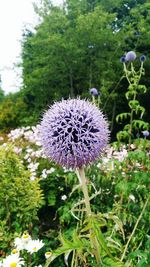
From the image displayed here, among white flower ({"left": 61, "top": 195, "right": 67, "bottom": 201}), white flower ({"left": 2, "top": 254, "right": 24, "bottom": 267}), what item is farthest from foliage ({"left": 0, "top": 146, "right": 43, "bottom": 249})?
white flower ({"left": 2, "top": 254, "right": 24, "bottom": 267})

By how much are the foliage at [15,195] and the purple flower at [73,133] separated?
1531 mm

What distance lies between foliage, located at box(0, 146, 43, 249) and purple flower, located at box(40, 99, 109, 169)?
1531 millimetres

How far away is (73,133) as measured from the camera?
2.34 m

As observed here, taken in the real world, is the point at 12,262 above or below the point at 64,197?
below

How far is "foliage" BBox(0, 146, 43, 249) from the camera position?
381 centimetres

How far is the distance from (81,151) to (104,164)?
8.81 feet

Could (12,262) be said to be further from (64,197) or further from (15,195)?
(64,197)

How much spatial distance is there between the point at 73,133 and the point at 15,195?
169 cm

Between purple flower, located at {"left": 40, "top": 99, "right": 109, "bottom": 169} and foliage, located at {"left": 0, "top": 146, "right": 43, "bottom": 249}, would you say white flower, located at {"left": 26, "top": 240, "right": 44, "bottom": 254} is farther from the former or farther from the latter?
foliage, located at {"left": 0, "top": 146, "right": 43, "bottom": 249}

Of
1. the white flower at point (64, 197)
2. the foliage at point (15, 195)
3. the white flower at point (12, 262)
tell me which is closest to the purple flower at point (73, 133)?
the white flower at point (12, 262)

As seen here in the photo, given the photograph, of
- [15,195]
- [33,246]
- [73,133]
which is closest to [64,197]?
[15,195]

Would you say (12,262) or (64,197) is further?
(64,197)

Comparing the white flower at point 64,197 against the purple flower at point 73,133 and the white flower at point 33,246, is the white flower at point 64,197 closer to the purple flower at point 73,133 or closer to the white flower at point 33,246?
the white flower at point 33,246

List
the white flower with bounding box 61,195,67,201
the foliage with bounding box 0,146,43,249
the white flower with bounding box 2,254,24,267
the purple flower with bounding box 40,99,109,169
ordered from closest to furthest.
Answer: the purple flower with bounding box 40,99,109,169
the white flower with bounding box 2,254,24,267
the foliage with bounding box 0,146,43,249
the white flower with bounding box 61,195,67,201
